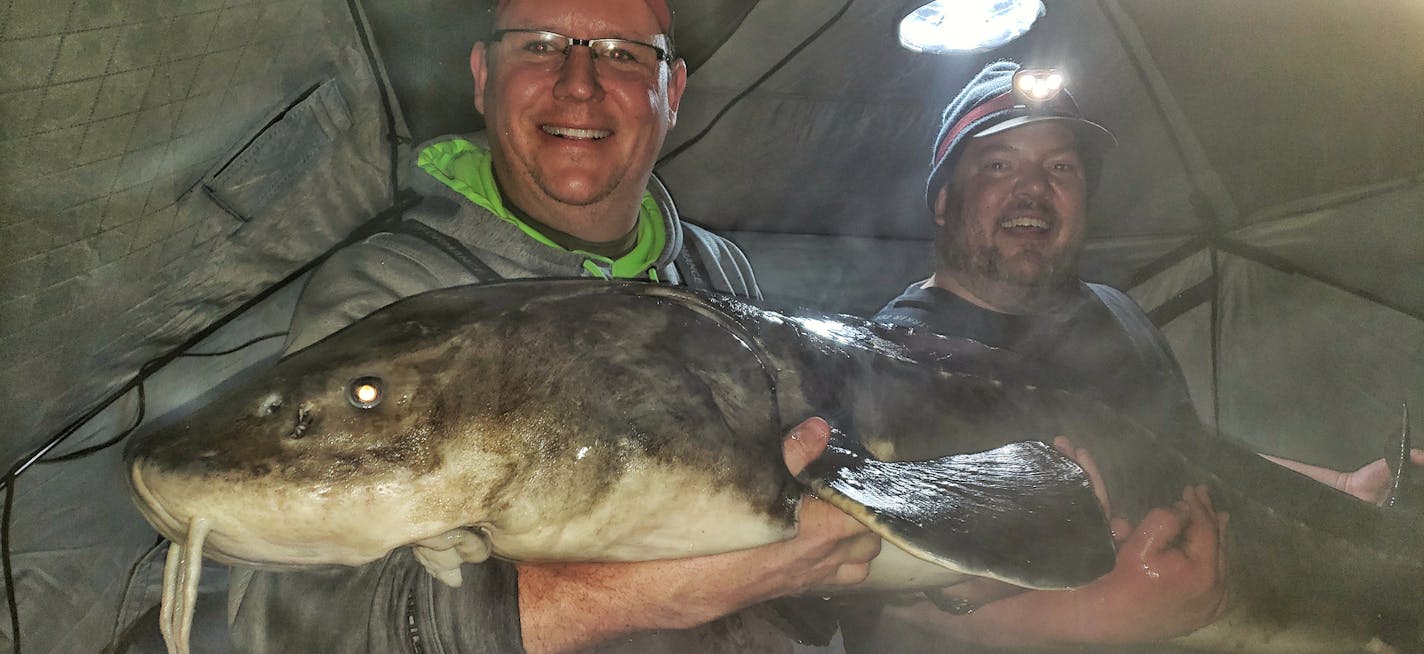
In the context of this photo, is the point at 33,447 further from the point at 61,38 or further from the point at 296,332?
the point at 61,38

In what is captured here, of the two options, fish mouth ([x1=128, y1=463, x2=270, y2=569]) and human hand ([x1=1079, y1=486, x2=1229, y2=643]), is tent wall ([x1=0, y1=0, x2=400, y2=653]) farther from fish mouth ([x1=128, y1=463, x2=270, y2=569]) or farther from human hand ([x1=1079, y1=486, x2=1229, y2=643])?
human hand ([x1=1079, y1=486, x2=1229, y2=643])

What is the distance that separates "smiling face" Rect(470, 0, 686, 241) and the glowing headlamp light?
1311mm

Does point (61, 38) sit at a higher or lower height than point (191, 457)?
higher

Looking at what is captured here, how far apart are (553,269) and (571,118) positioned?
0.34 meters

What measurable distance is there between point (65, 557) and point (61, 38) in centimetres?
111

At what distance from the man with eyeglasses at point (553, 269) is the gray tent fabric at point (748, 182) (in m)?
0.39

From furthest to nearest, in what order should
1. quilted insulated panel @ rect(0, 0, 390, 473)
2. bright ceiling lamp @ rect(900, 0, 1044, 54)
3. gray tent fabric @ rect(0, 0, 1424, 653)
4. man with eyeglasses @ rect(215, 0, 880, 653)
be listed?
bright ceiling lamp @ rect(900, 0, 1044, 54)
gray tent fabric @ rect(0, 0, 1424, 653)
quilted insulated panel @ rect(0, 0, 390, 473)
man with eyeglasses @ rect(215, 0, 880, 653)

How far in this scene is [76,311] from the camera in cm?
142

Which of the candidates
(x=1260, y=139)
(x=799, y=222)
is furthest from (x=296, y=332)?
(x=1260, y=139)

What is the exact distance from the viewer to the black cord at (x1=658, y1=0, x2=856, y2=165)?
249 centimetres

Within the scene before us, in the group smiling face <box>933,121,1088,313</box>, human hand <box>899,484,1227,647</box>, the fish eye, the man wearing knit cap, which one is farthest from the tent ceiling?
human hand <box>899,484,1227,647</box>

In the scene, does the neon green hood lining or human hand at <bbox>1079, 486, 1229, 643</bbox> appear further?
the neon green hood lining

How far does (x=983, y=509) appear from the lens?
3.43ft

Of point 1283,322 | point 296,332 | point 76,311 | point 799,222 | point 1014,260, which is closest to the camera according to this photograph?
point 296,332
